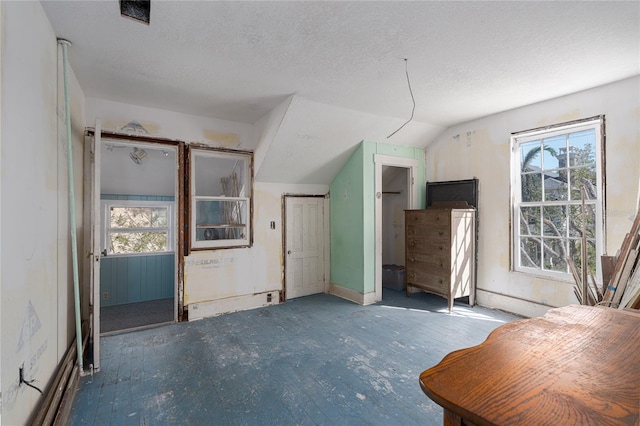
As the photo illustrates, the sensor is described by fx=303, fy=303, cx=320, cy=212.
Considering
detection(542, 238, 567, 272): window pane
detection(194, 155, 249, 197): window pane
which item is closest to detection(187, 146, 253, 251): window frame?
detection(194, 155, 249, 197): window pane

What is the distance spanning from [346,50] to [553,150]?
2.91 m

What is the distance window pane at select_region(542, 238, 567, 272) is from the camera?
3.52 meters

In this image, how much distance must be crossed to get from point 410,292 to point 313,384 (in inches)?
112

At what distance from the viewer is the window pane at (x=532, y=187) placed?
12.3 feet

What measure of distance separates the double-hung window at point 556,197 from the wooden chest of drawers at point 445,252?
562 millimetres

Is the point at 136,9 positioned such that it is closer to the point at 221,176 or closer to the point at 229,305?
the point at 221,176

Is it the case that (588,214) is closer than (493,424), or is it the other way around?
(493,424)

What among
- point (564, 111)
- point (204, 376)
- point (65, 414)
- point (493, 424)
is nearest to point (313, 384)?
point (204, 376)

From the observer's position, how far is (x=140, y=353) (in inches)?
115

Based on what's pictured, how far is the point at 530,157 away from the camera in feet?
12.6

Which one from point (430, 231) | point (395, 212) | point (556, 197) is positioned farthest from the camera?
point (395, 212)

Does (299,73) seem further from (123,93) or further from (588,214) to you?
(588,214)

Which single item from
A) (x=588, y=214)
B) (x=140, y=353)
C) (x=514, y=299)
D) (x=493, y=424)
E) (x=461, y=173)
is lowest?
(x=140, y=353)

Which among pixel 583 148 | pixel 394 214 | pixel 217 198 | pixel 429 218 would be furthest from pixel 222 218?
pixel 583 148
